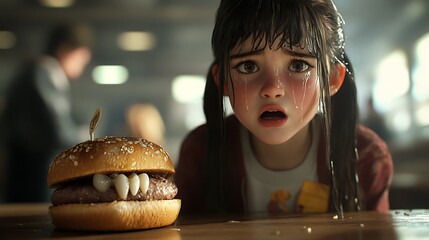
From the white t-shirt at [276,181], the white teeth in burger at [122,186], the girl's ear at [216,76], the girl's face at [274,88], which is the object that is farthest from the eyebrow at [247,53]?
the white teeth in burger at [122,186]

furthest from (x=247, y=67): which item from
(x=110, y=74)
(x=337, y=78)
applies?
(x=110, y=74)

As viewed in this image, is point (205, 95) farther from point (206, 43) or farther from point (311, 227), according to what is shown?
point (311, 227)

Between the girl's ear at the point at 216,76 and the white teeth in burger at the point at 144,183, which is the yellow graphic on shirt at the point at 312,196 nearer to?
the girl's ear at the point at 216,76

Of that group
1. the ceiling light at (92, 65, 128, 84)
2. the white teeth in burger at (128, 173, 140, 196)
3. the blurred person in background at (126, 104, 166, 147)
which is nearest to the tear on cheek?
the white teeth in burger at (128, 173, 140, 196)

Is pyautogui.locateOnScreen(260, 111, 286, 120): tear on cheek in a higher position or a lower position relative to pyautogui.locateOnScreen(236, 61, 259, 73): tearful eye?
lower

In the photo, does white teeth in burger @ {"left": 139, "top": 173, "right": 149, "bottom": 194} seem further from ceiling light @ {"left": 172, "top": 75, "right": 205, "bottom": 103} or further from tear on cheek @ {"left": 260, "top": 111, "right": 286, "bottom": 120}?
ceiling light @ {"left": 172, "top": 75, "right": 205, "bottom": 103}

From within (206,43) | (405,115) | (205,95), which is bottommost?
(405,115)

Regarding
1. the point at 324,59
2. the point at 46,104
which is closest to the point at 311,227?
the point at 324,59

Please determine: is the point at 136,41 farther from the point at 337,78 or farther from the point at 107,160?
the point at 107,160
